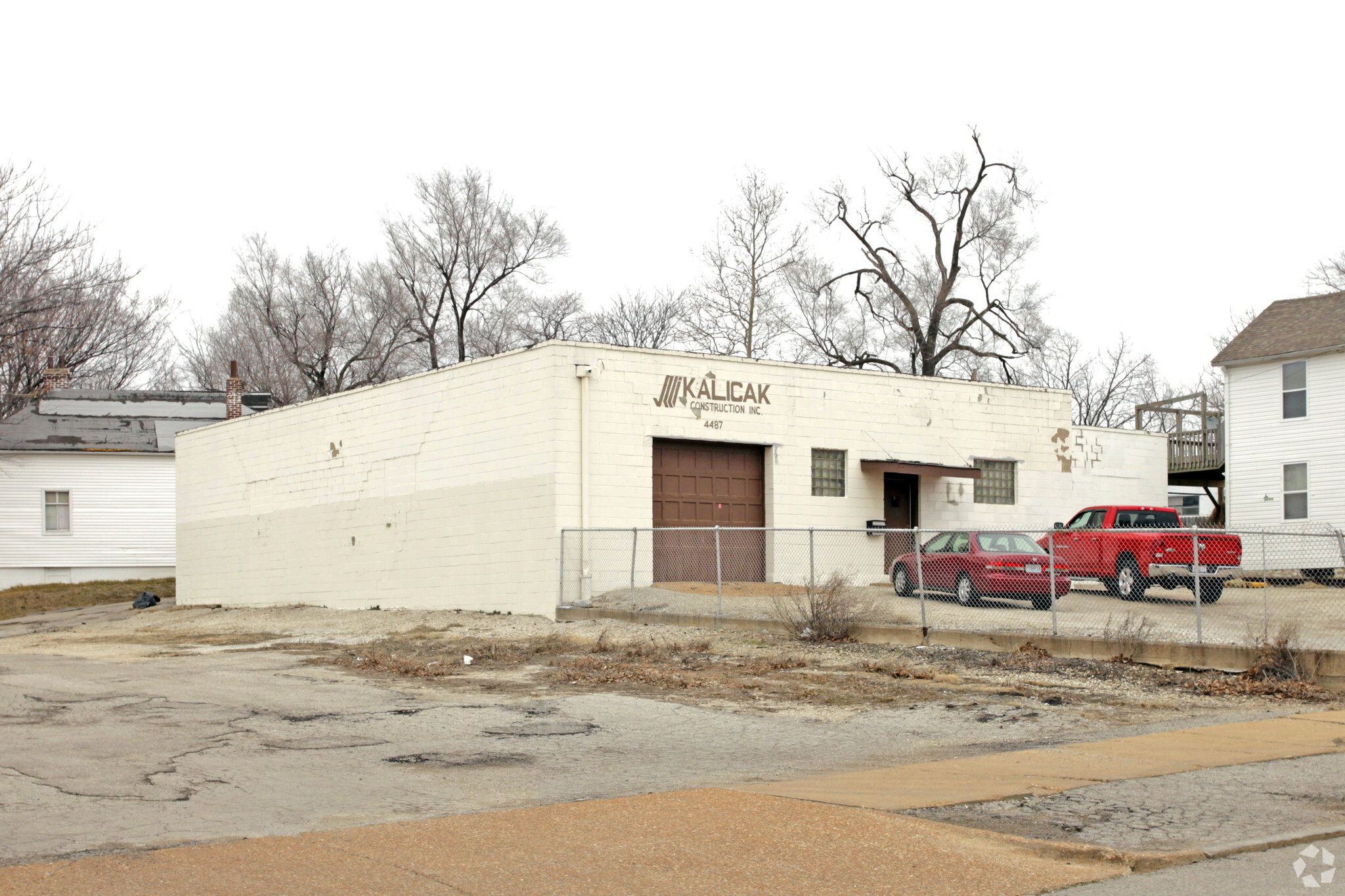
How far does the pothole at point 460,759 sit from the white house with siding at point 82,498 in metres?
34.1

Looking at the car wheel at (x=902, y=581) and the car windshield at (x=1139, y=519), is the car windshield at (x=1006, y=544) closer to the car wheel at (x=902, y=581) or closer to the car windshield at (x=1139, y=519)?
the car wheel at (x=902, y=581)

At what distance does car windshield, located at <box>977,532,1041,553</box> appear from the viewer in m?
20.0

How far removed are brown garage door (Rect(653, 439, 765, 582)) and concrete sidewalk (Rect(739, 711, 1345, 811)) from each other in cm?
1272

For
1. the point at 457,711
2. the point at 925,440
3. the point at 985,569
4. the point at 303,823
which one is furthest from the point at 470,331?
the point at 303,823

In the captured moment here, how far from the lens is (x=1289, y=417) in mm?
33719

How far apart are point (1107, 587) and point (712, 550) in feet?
22.6

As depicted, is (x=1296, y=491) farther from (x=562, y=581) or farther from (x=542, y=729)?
(x=542, y=729)

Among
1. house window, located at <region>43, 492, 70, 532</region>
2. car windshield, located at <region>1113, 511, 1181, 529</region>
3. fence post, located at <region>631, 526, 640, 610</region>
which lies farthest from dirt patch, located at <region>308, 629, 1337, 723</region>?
house window, located at <region>43, 492, 70, 532</region>

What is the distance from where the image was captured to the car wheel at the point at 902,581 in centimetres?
2144

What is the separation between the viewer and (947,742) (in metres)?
10.3

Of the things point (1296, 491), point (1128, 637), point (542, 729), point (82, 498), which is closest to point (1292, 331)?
point (1296, 491)

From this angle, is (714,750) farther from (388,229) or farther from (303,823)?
(388,229)

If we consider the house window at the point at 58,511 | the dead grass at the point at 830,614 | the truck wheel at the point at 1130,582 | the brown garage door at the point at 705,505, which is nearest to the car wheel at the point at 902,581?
the brown garage door at the point at 705,505

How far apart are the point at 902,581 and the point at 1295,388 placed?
1809 cm
